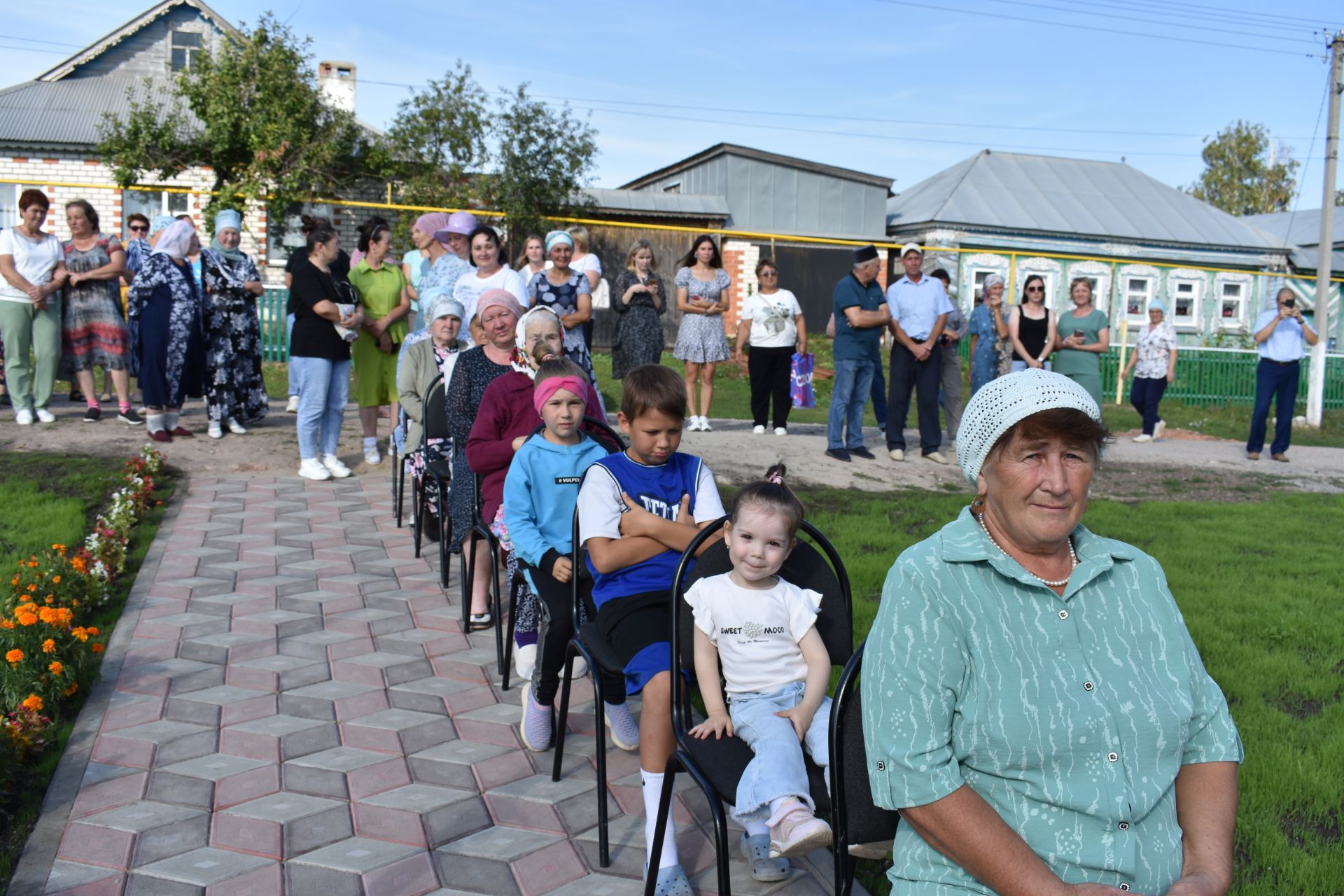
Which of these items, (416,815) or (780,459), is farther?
(780,459)

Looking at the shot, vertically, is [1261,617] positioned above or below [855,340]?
below

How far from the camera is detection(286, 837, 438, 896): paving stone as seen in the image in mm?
2943

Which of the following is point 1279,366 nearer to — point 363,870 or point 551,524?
point 551,524

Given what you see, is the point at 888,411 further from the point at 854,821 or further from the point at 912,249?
the point at 854,821

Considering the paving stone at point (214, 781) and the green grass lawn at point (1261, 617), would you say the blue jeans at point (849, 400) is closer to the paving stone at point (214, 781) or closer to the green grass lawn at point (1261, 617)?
the green grass lawn at point (1261, 617)

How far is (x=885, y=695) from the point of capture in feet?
6.38

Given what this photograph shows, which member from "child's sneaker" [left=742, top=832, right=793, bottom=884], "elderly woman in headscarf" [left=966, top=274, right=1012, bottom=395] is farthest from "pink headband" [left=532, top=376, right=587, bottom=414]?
"elderly woman in headscarf" [left=966, top=274, right=1012, bottom=395]

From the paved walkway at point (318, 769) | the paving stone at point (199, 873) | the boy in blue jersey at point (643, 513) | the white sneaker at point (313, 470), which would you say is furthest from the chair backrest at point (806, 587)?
the white sneaker at point (313, 470)

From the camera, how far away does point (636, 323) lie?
32.3ft

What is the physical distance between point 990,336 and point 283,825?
34.1ft

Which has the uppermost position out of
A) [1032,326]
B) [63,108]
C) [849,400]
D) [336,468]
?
[63,108]

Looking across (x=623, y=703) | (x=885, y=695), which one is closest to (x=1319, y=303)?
(x=623, y=703)

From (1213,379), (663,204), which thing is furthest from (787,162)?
(1213,379)

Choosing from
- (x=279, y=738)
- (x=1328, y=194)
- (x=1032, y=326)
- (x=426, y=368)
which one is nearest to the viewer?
(x=279, y=738)
